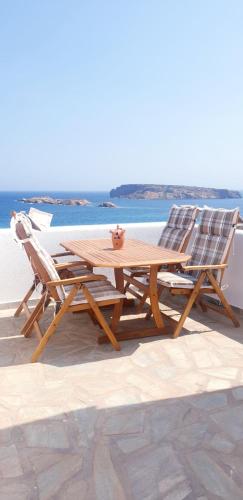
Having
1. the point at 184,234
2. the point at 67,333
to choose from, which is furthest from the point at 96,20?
the point at 67,333

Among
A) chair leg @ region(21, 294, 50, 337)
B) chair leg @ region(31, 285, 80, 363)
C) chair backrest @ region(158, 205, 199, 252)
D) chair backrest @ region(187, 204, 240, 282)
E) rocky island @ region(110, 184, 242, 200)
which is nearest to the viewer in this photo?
chair leg @ region(31, 285, 80, 363)

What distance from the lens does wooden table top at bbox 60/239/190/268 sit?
3.40 meters

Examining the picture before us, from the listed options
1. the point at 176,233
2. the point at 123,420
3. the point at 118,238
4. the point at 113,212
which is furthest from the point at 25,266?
the point at 113,212

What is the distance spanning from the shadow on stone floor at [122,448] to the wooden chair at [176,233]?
202 cm

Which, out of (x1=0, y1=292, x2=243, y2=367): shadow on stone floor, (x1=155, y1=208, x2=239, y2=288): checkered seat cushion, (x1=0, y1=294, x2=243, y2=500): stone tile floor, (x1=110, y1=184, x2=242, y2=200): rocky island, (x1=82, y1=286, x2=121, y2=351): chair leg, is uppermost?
(x1=155, y1=208, x2=239, y2=288): checkered seat cushion

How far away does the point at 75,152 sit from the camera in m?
67.9

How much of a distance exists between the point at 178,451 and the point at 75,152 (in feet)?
225

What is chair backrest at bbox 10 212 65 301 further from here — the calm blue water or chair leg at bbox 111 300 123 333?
the calm blue water

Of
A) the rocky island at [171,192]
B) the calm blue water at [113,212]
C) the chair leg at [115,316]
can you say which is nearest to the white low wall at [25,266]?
the chair leg at [115,316]

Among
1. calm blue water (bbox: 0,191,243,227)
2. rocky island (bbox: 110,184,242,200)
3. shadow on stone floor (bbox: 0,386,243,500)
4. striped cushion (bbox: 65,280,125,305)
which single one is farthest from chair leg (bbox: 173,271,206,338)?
rocky island (bbox: 110,184,242,200)

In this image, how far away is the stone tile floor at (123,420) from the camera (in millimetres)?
1916

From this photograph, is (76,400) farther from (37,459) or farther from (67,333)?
(67,333)

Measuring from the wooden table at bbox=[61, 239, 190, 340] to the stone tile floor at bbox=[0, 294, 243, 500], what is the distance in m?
0.23

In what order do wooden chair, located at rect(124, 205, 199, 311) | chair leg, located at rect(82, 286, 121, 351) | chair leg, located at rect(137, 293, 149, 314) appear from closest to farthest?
chair leg, located at rect(82, 286, 121, 351) < chair leg, located at rect(137, 293, 149, 314) < wooden chair, located at rect(124, 205, 199, 311)
